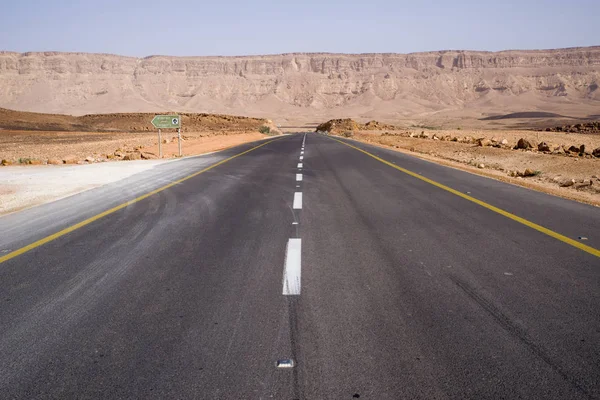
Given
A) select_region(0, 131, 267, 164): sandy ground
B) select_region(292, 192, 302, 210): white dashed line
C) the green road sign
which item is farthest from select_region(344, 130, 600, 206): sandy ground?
select_region(0, 131, 267, 164): sandy ground

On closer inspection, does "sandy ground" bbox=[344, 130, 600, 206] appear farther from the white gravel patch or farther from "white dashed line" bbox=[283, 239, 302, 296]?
the white gravel patch

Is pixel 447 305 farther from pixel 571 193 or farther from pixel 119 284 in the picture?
pixel 571 193

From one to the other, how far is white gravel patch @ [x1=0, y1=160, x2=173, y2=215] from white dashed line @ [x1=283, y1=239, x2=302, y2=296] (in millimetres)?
6149

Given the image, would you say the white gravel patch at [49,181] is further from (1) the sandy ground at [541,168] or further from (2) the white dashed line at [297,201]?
(1) the sandy ground at [541,168]

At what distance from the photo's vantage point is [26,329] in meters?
4.20

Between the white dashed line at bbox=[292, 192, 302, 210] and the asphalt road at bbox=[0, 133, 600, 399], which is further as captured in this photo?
the white dashed line at bbox=[292, 192, 302, 210]

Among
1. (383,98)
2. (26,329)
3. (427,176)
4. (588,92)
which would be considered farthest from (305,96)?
(26,329)

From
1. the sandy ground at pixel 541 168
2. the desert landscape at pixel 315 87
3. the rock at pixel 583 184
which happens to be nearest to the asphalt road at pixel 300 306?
the sandy ground at pixel 541 168

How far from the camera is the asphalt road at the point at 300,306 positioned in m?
3.40

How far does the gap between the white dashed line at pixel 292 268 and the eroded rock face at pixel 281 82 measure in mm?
169034

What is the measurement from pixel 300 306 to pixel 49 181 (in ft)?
40.1

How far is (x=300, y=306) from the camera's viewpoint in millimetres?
4652

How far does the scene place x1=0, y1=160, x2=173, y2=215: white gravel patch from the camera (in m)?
11.3

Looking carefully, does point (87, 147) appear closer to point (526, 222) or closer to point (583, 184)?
point (583, 184)
